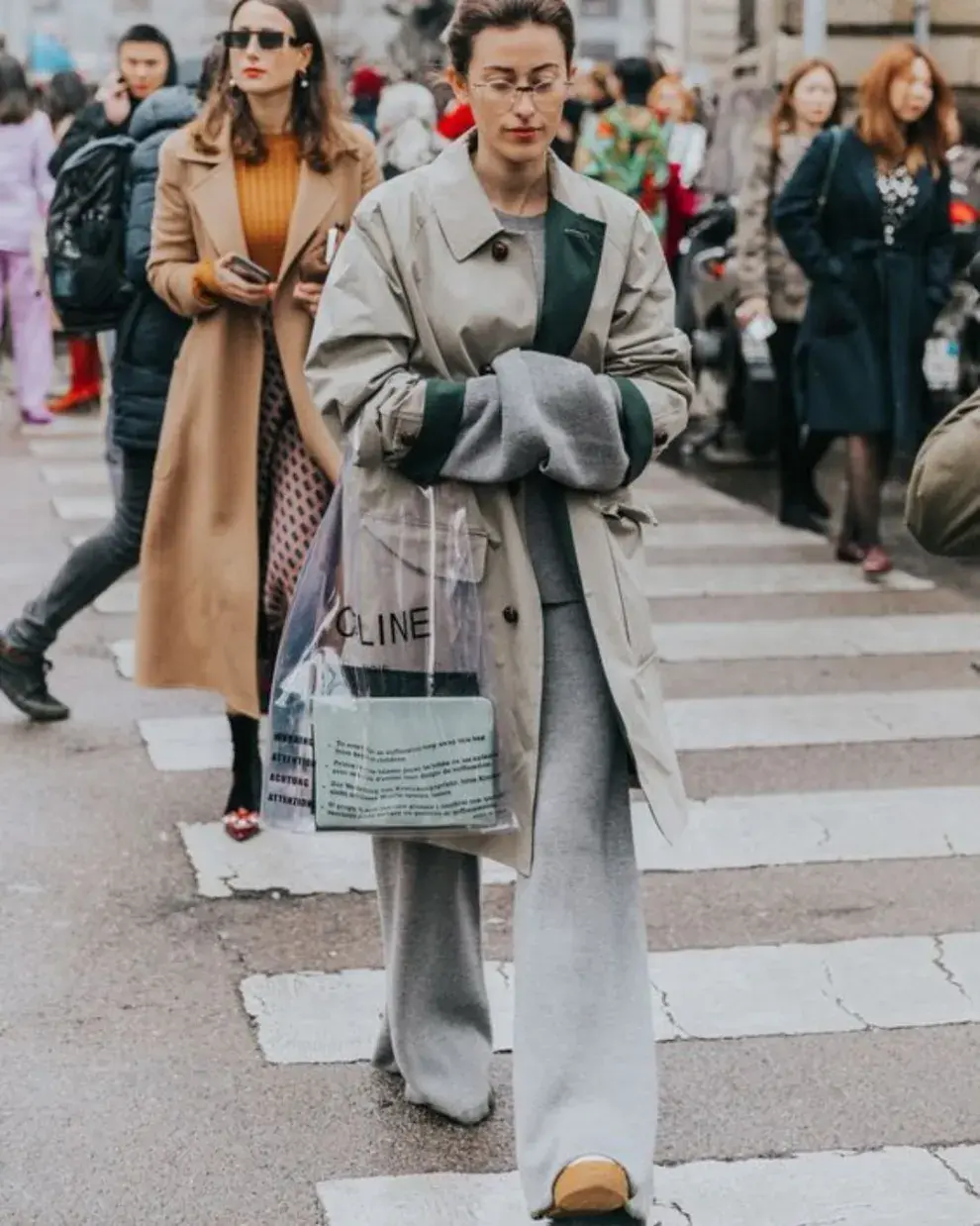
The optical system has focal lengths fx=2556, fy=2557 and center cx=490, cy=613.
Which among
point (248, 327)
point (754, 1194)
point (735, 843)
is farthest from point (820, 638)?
point (754, 1194)

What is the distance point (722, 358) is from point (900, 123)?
3.79 metres

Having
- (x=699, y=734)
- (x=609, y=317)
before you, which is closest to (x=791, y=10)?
(x=699, y=734)

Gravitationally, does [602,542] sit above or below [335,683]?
above

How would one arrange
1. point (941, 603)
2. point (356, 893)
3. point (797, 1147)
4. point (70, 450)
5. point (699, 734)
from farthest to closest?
point (70, 450), point (941, 603), point (699, 734), point (356, 893), point (797, 1147)

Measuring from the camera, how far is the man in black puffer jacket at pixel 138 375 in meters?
6.39

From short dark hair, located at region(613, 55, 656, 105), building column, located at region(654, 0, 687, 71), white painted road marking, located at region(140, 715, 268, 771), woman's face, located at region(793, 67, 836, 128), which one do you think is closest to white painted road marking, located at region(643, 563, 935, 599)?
woman's face, located at region(793, 67, 836, 128)

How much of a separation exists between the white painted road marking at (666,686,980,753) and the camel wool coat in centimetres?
195

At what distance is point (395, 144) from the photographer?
1291cm

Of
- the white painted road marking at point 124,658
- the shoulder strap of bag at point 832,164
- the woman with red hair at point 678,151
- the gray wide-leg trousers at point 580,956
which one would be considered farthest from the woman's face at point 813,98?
the gray wide-leg trousers at point 580,956

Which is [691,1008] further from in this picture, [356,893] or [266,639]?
[266,639]

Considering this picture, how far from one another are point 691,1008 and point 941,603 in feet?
16.0

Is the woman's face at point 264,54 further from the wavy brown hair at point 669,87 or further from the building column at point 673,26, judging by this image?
the building column at point 673,26

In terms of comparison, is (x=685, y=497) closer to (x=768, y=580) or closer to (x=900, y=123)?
(x=768, y=580)

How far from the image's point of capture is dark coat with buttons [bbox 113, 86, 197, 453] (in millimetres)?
6398
